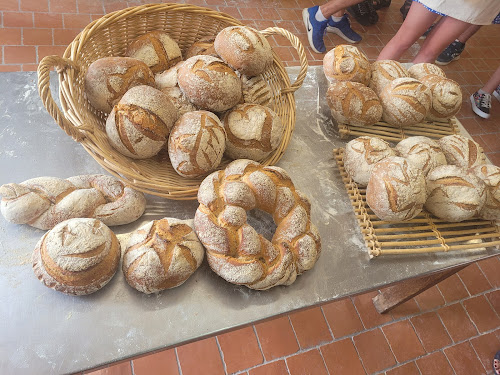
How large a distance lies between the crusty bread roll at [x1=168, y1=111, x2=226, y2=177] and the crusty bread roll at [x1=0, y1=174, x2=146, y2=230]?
0.68 ft

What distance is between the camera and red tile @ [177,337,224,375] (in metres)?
1.94

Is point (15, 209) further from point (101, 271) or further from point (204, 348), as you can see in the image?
point (204, 348)

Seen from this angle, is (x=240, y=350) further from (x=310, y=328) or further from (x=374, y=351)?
(x=374, y=351)

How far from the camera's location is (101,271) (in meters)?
1.10

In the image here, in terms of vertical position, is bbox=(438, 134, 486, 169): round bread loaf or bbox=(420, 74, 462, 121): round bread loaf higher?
bbox=(420, 74, 462, 121): round bread loaf

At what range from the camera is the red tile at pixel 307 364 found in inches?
79.7

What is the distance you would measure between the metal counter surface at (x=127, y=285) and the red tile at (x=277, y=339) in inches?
31.9

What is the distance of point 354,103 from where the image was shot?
1729 millimetres

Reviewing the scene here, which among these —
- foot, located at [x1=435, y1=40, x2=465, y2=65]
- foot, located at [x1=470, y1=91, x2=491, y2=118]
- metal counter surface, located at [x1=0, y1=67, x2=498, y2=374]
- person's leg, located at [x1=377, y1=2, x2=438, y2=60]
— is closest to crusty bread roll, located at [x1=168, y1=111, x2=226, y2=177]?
metal counter surface, located at [x1=0, y1=67, x2=498, y2=374]

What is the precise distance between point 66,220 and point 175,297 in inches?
16.6

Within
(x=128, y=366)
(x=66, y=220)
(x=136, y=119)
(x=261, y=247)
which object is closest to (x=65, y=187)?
(x=66, y=220)

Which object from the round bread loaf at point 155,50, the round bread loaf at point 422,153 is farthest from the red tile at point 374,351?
the round bread loaf at point 155,50

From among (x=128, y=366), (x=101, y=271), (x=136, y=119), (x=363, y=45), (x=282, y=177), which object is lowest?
(x=128, y=366)

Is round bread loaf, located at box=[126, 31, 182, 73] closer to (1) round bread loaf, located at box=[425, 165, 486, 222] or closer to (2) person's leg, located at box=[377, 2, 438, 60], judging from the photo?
(1) round bread loaf, located at box=[425, 165, 486, 222]
